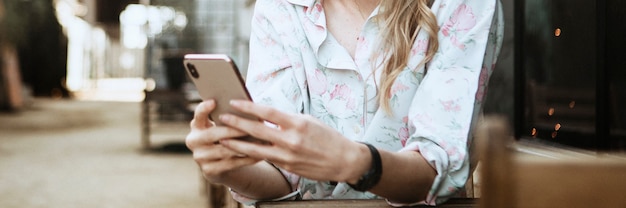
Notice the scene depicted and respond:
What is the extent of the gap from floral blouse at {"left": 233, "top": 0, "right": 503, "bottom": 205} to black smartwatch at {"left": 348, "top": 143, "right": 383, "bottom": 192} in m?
0.11

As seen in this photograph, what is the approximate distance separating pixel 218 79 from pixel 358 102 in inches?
17.0

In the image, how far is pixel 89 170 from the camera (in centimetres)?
653

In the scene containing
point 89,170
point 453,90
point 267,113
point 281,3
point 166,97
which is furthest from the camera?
point 166,97

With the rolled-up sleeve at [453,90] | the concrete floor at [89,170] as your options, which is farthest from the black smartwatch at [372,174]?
the concrete floor at [89,170]

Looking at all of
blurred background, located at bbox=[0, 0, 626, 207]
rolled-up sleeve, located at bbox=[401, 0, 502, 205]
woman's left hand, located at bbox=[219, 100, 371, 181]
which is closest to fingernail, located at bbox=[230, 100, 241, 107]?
woman's left hand, located at bbox=[219, 100, 371, 181]

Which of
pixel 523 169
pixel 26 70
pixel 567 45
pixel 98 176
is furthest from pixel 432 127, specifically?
pixel 26 70

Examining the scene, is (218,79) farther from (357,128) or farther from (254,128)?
(357,128)

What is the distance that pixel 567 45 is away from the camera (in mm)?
2568

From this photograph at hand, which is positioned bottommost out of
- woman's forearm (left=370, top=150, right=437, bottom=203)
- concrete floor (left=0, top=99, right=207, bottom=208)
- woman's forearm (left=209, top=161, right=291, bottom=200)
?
concrete floor (left=0, top=99, right=207, bottom=208)

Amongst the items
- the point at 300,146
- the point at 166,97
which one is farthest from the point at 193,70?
the point at 166,97

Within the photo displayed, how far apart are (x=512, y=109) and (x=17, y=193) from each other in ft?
11.4

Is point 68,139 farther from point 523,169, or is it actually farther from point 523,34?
point 523,169

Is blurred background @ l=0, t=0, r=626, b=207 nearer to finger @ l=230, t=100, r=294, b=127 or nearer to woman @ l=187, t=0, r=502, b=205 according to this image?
woman @ l=187, t=0, r=502, b=205

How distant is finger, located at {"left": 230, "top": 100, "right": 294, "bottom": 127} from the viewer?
0.89 metres
